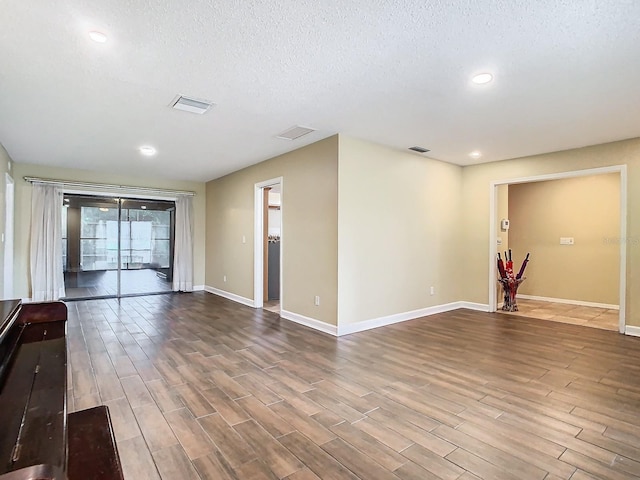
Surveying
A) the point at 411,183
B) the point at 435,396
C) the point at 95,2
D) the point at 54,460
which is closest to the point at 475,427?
the point at 435,396

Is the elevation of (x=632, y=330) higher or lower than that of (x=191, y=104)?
lower

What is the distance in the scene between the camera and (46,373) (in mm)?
1397

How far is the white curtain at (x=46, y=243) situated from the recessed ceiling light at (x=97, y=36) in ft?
17.6

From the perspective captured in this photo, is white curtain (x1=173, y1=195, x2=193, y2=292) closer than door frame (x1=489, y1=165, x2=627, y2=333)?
No

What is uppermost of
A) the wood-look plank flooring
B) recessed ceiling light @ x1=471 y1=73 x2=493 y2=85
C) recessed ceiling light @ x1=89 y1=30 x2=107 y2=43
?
recessed ceiling light @ x1=471 y1=73 x2=493 y2=85

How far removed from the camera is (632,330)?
173 inches

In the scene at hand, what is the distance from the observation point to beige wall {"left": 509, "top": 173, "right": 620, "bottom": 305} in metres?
6.04

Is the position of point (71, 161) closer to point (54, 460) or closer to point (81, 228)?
point (81, 228)

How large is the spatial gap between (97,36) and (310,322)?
3.73 m

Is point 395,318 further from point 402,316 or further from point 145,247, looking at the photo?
point 145,247

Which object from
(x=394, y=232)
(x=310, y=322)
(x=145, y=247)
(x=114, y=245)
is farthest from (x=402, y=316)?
(x=114, y=245)

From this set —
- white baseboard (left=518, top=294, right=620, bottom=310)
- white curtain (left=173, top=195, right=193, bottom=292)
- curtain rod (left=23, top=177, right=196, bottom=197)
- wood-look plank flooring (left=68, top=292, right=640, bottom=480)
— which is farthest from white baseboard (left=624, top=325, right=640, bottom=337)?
curtain rod (left=23, top=177, right=196, bottom=197)

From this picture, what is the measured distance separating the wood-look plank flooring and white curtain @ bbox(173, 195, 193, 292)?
3.08 metres

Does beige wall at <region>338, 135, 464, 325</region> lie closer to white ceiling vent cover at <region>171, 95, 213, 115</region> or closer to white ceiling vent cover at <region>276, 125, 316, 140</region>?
white ceiling vent cover at <region>276, 125, 316, 140</region>
